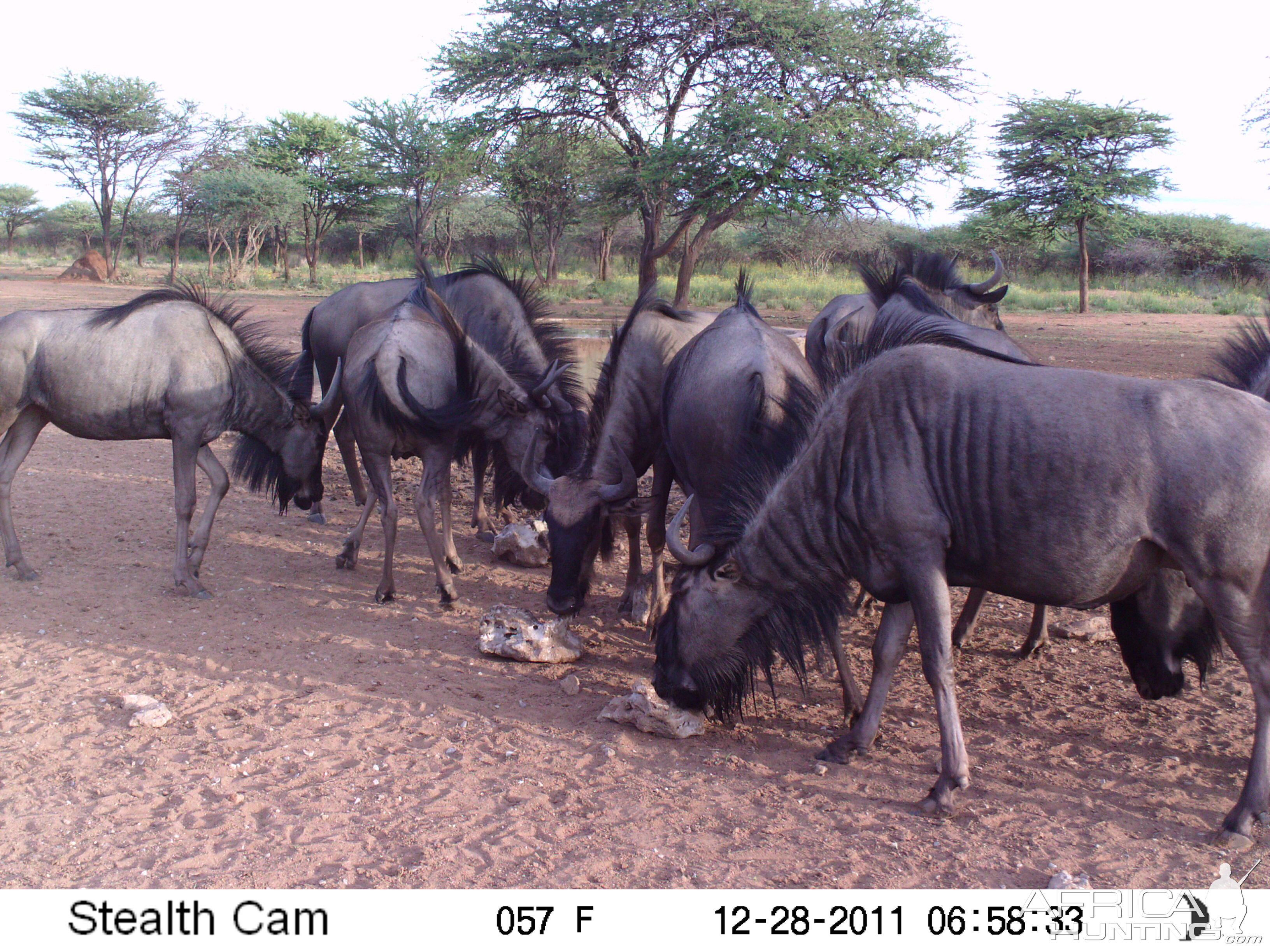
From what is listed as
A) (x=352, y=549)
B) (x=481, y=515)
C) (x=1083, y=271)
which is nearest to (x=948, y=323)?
(x=481, y=515)

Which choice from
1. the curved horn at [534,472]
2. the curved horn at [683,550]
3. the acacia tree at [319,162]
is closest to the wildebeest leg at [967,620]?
the curved horn at [683,550]

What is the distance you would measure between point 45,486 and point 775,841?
6829 mm

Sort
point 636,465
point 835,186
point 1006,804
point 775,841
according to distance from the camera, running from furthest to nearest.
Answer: point 835,186 → point 636,465 → point 1006,804 → point 775,841

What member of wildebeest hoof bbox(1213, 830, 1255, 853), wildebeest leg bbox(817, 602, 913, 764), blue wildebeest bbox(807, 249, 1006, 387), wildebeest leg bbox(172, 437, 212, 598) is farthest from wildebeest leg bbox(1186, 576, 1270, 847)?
wildebeest leg bbox(172, 437, 212, 598)

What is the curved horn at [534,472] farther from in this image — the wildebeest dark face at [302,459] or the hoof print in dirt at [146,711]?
the hoof print in dirt at [146,711]

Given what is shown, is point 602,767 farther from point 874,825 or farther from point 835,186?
point 835,186

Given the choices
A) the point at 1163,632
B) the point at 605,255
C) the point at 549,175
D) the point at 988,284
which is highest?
the point at 549,175

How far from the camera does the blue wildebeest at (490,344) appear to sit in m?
5.77

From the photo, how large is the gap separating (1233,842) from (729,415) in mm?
2555

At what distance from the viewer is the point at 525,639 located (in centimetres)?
469

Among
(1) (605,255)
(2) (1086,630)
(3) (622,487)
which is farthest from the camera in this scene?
(1) (605,255)

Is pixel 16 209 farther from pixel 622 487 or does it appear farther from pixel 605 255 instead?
pixel 622 487

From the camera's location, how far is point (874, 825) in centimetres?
327

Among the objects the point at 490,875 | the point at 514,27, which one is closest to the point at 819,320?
the point at 490,875
